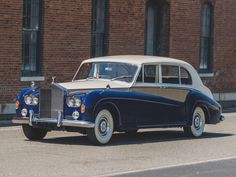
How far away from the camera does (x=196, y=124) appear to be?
16.4 m

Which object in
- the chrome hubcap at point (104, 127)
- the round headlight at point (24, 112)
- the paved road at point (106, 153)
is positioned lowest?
the paved road at point (106, 153)

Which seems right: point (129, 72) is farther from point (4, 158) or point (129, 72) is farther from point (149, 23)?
point (149, 23)

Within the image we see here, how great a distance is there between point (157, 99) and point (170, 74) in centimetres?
105

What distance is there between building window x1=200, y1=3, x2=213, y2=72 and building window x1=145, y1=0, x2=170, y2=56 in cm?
258

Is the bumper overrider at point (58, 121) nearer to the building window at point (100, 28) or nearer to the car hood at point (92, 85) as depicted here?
the car hood at point (92, 85)

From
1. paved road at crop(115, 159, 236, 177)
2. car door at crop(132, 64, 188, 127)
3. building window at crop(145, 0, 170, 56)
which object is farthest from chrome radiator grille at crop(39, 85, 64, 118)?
building window at crop(145, 0, 170, 56)

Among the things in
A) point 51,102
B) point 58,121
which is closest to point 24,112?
point 51,102

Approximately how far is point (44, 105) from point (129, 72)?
2129 millimetres

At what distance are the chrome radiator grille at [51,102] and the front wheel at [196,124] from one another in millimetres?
3864

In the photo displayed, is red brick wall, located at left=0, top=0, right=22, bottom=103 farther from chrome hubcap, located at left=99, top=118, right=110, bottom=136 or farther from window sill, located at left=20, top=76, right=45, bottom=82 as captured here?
chrome hubcap, located at left=99, top=118, right=110, bottom=136

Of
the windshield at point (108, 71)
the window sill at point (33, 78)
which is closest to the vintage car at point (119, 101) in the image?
the windshield at point (108, 71)

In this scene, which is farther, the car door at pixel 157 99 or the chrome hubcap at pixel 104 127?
the car door at pixel 157 99

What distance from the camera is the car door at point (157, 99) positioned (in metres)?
14.8

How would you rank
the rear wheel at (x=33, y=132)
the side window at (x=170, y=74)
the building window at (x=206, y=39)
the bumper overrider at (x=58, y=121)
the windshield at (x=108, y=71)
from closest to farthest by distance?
the bumper overrider at (x=58, y=121), the rear wheel at (x=33, y=132), the windshield at (x=108, y=71), the side window at (x=170, y=74), the building window at (x=206, y=39)
